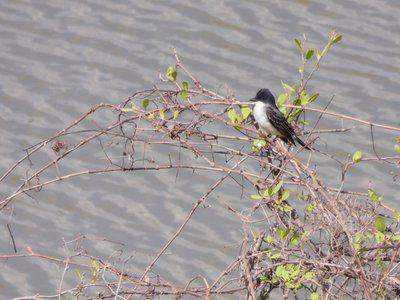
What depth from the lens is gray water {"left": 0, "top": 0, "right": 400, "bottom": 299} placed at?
8164 mm

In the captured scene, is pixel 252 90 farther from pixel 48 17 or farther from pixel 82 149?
pixel 48 17

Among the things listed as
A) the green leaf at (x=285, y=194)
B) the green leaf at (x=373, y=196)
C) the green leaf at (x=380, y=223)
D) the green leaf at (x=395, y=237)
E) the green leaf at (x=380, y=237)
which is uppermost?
the green leaf at (x=285, y=194)

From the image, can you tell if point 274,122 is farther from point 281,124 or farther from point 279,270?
point 279,270

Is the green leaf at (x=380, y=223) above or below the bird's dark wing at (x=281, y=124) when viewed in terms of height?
below

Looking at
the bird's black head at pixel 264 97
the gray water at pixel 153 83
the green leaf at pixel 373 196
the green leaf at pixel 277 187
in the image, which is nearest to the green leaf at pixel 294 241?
the green leaf at pixel 277 187

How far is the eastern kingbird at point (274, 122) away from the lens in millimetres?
5609

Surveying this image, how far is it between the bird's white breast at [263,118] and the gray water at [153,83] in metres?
2.07

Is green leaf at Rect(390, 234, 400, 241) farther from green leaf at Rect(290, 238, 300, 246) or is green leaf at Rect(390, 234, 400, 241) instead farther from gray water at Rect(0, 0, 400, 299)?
gray water at Rect(0, 0, 400, 299)

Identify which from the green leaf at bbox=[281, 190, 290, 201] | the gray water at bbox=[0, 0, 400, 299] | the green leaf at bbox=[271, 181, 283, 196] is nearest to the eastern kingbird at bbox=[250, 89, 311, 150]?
the green leaf at bbox=[281, 190, 290, 201]

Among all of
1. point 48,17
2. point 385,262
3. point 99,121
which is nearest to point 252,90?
point 99,121

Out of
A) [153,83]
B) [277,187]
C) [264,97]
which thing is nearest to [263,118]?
[264,97]

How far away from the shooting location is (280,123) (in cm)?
564

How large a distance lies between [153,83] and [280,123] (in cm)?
406

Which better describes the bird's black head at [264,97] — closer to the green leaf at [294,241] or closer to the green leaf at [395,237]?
the green leaf at [294,241]
